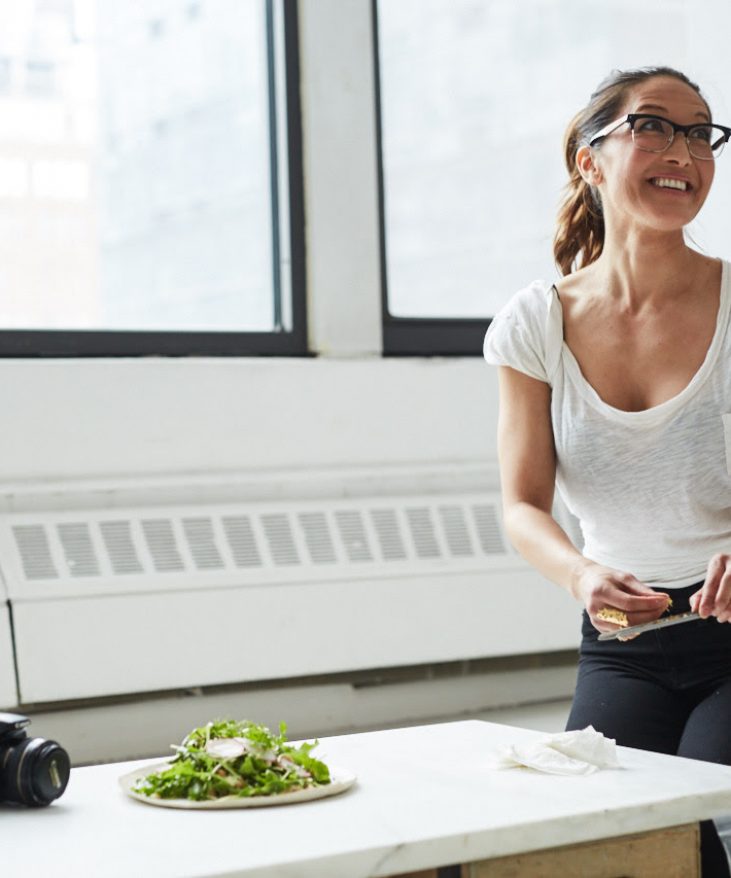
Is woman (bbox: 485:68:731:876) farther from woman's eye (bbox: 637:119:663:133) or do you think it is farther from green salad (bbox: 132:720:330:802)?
green salad (bbox: 132:720:330:802)

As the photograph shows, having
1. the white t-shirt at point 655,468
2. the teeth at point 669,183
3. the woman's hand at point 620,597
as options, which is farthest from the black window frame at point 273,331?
the woman's hand at point 620,597

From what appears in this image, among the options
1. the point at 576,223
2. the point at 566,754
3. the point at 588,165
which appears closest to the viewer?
the point at 566,754

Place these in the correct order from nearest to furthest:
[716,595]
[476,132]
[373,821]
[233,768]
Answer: [373,821] → [233,768] → [716,595] → [476,132]

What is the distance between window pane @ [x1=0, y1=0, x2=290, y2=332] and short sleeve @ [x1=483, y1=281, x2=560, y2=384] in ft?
4.55

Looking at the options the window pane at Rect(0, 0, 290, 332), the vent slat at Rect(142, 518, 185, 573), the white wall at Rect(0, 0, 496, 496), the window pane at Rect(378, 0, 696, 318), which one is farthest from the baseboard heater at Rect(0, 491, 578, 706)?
the window pane at Rect(378, 0, 696, 318)

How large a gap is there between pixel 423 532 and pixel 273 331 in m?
0.65

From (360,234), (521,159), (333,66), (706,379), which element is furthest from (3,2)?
(706,379)

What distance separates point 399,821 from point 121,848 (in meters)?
0.27

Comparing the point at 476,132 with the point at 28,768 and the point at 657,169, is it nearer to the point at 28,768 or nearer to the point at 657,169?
the point at 657,169

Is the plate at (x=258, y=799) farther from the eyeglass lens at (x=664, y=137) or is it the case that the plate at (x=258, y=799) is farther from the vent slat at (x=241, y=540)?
the vent slat at (x=241, y=540)

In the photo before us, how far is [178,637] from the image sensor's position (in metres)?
3.05

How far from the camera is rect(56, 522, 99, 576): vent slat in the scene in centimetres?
300

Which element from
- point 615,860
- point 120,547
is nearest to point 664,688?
point 615,860

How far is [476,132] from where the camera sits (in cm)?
372
